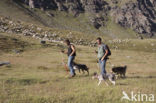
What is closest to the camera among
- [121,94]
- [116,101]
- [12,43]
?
[116,101]

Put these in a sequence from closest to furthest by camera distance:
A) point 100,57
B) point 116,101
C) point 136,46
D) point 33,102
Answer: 1. point 33,102
2. point 116,101
3. point 100,57
4. point 136,46

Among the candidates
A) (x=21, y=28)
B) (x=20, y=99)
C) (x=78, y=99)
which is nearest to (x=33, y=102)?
(x=20, y=99)

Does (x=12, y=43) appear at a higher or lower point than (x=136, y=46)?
higher

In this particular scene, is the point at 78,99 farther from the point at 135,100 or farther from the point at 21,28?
the point at 21,28

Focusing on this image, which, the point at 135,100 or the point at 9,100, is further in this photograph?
the point at 135,100

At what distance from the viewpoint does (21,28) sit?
80.4 m

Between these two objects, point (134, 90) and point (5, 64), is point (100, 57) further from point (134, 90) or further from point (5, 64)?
point (5, 64)

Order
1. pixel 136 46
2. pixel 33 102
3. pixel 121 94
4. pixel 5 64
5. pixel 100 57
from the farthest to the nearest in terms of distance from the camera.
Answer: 1. pixel 136 46
2. pixel 5 64
3. pixel 100 57
4. pixel 121 94
5. pixel 33 102

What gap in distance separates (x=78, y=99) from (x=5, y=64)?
15.7m

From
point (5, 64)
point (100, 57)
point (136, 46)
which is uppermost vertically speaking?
point (100, 57)

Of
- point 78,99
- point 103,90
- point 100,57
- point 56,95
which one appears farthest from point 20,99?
point 100,57

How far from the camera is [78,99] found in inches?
413

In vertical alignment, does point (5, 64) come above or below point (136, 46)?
above

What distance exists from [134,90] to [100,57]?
3.44 m
